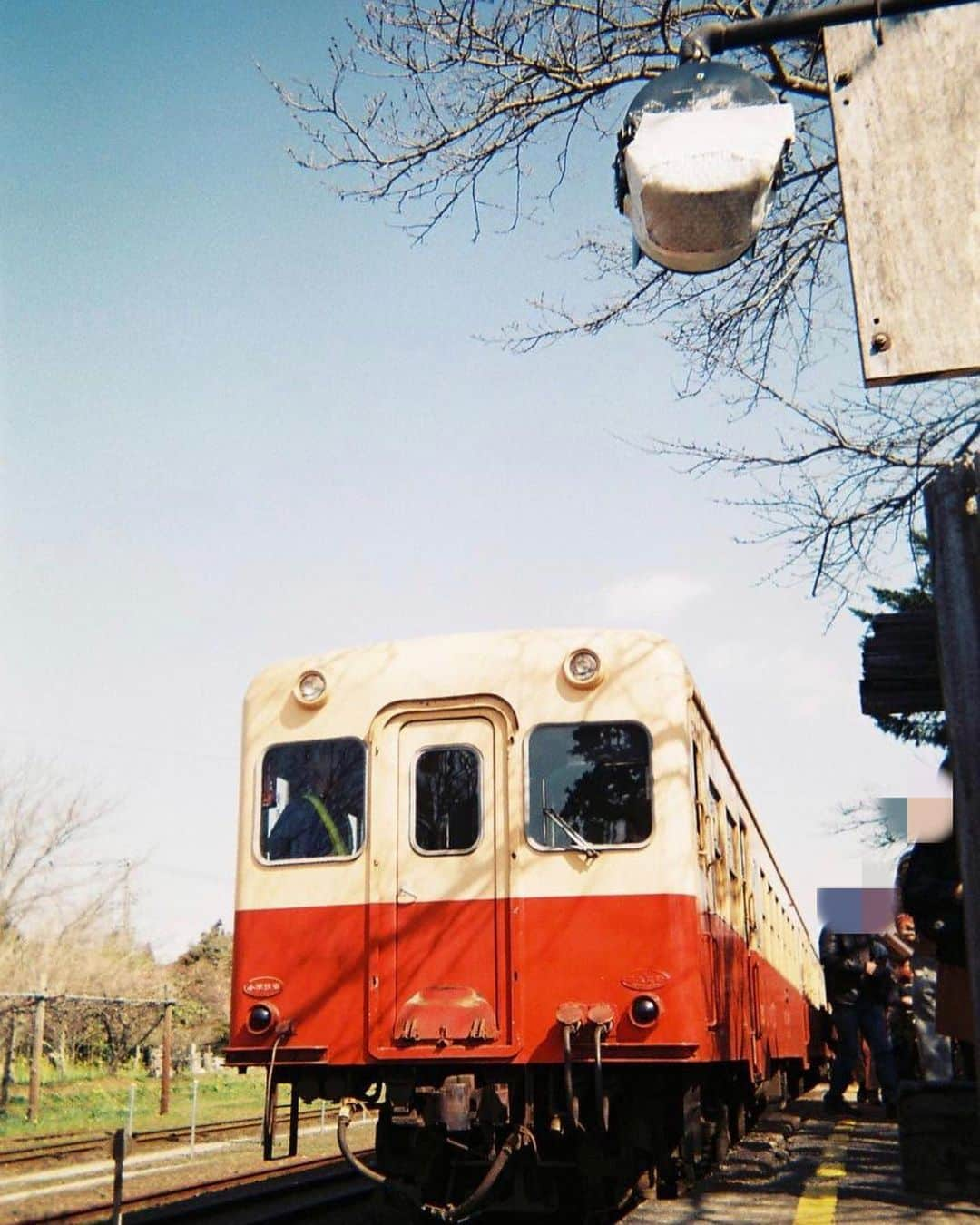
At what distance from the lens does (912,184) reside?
268cm

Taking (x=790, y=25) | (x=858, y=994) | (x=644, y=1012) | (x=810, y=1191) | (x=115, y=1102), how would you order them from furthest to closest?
(x=115, y=1102) → (x=858, y=994) → (x=644, y=1012) → (x=810, y=1191) → (x=790, y=25)

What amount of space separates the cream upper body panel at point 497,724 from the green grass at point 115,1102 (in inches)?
520

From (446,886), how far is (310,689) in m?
1.46

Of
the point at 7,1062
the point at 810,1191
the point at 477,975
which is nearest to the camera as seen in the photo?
the point at 810,1191

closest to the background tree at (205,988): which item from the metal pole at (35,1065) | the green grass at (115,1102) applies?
the green grass at (115,1102)

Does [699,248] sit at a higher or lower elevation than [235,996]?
higher

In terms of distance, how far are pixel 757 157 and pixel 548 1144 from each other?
5692 millimetres

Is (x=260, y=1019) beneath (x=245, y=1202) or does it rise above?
above

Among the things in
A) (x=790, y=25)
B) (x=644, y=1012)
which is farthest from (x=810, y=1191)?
(x=790, y=25)

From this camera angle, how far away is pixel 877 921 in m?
6.94

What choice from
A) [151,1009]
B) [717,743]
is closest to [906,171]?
[717,743]

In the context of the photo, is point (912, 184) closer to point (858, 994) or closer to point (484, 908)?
point (484, 908)

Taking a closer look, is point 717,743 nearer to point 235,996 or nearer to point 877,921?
point 877,921

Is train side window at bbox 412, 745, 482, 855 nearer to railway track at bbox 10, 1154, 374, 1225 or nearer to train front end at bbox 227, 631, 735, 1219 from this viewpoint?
train front end at bbox 227, 631, 735, 1219
